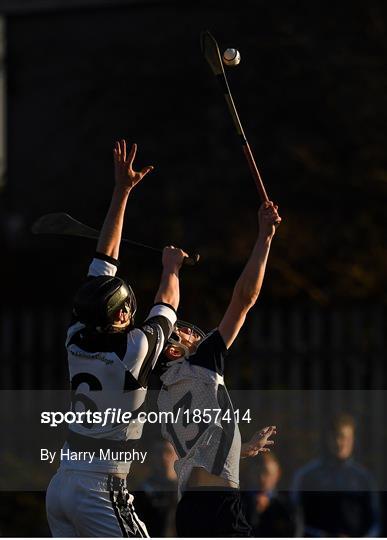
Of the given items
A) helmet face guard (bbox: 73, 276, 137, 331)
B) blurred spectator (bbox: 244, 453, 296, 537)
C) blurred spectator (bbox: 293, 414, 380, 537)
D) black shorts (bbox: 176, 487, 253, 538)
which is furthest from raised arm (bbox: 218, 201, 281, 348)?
blurred spectator (bbox: 293, 414, 380, 537)

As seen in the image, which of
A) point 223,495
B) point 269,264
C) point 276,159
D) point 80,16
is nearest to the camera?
point 223,495

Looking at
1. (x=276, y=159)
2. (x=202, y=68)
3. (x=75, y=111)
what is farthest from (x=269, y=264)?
(x=75, y=111)

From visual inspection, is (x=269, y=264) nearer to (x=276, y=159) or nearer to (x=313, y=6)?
(x=276, y=159)

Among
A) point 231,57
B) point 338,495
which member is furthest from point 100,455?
point 338,495

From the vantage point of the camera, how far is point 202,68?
15.1 m

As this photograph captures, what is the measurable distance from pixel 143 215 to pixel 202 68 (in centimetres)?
177

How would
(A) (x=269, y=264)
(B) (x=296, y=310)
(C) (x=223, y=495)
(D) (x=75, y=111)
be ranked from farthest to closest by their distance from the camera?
(D) (x=75, y=111) < (A) (x=269, y=264) < (B) (x=296, y=310) < (C) (x=223, y=495)

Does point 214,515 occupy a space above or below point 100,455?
below

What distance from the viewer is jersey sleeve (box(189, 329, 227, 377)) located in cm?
546

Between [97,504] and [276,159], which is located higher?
[276,159]

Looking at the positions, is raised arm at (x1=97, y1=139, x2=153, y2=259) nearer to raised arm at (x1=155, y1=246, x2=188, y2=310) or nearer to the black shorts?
raised arm at (x1=155, y1=246, x2=188, y2=310)

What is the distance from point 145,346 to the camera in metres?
5.50

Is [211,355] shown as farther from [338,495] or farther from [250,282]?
[338,495]

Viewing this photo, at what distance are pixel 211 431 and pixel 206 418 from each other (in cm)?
6
